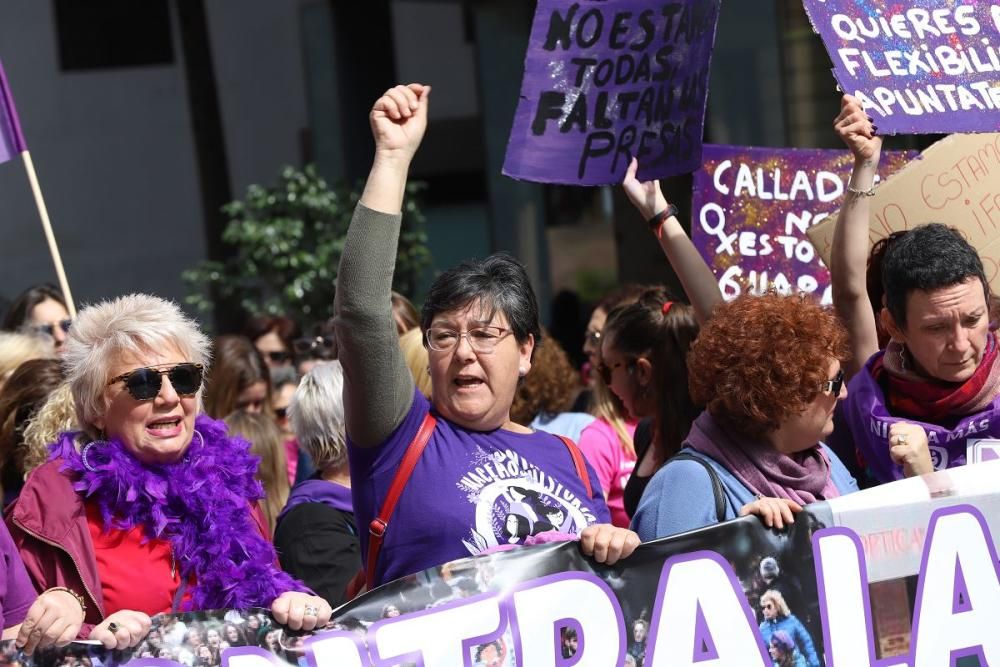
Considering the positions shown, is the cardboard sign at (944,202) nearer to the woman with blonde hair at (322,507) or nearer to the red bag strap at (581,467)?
the red bag strap at (581,467)

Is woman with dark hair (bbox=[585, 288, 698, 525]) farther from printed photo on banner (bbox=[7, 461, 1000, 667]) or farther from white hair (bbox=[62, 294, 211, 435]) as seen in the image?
white hair (bbox=[62, 294, 211, 435])

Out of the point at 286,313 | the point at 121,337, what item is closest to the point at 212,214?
the point at 286,313

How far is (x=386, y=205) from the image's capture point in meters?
2.93

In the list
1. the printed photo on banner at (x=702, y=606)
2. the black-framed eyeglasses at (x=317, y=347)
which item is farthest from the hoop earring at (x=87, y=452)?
the black-framed eyeglasses at (x=317, y=347)

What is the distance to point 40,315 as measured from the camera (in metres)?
6.38

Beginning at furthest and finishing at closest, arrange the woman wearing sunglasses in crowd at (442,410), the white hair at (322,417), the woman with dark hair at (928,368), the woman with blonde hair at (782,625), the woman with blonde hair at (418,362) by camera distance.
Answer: the white hair at (322,417)
the woman with blonde hair at (418,362)
the woman with dark hair at (928,368)
the woman with blonde hair at (782,625)
the woman wearing sunglasses in crowd at (442,410)

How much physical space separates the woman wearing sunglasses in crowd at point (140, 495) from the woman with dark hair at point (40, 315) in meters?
3.10

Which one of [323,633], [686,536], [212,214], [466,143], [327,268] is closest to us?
[323,633]

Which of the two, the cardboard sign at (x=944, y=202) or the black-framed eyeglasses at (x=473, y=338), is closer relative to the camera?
the black-framed eyeglasses at (x=473, y=338)

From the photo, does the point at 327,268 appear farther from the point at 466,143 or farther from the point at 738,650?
the point at 738,650

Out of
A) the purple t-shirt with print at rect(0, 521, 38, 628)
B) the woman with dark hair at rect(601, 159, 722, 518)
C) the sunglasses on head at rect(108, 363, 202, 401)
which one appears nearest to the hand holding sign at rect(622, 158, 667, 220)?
the woman with dark hair at rect(601, 159, 722, 518)

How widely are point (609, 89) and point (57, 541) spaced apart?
7.05ft

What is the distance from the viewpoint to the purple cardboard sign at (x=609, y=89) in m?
4.23

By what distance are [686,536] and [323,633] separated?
771mm
